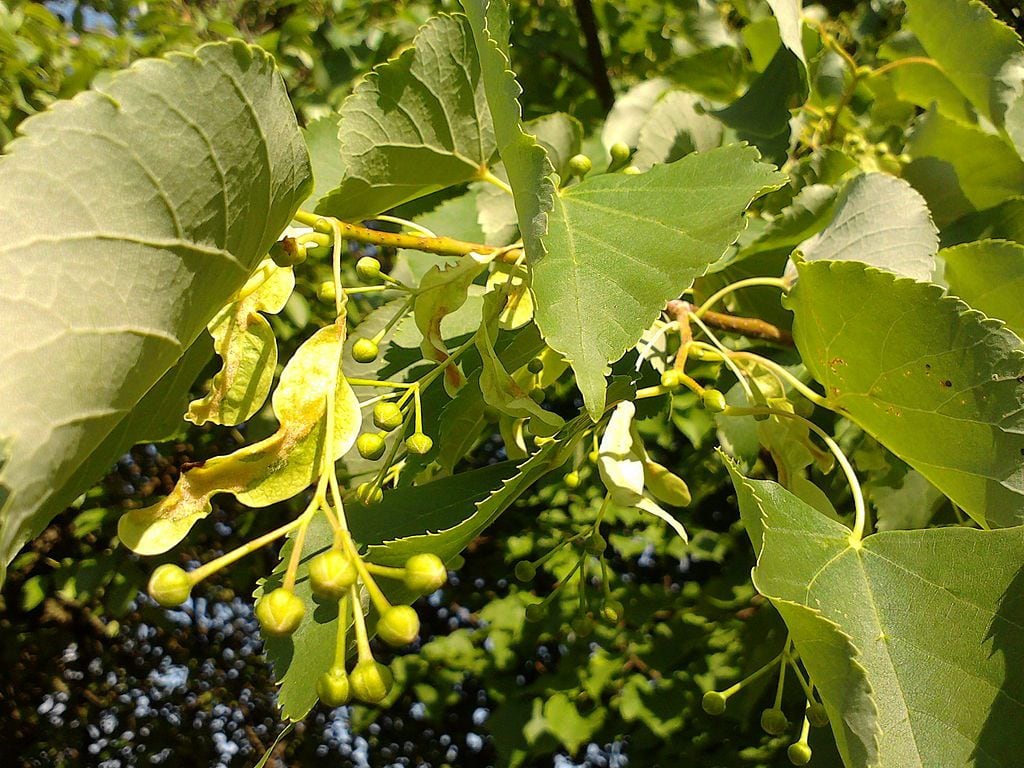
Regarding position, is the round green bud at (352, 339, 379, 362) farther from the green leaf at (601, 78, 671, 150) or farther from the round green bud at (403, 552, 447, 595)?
the green leaf at (601, 78, 671, 150)

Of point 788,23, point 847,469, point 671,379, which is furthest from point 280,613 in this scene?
point 788,23

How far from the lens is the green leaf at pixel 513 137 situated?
69cm

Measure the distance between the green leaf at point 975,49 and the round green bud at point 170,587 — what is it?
1337 millimetres

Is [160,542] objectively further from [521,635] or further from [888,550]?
[521,635]

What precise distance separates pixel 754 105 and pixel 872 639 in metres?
0.98

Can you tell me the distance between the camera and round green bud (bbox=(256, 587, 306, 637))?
0.60 m

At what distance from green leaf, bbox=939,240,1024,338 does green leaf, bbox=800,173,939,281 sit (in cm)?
4

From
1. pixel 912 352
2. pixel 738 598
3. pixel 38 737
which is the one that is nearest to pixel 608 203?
pixel 912 352

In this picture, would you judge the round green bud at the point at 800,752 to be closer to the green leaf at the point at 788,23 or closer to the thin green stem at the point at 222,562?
the thin green stem at the point at 222,562

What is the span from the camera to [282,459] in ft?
2.35

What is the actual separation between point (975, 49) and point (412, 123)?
94 cm

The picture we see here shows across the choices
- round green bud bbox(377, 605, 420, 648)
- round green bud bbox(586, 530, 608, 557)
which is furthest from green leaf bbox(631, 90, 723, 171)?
round green bud bbox(377, 605, 420, 648)

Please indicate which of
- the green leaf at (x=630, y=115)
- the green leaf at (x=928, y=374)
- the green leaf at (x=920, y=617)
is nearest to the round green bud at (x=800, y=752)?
the green leaf at (x=920, y=617)

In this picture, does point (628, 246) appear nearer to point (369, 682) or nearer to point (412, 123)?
point (412, 123)
